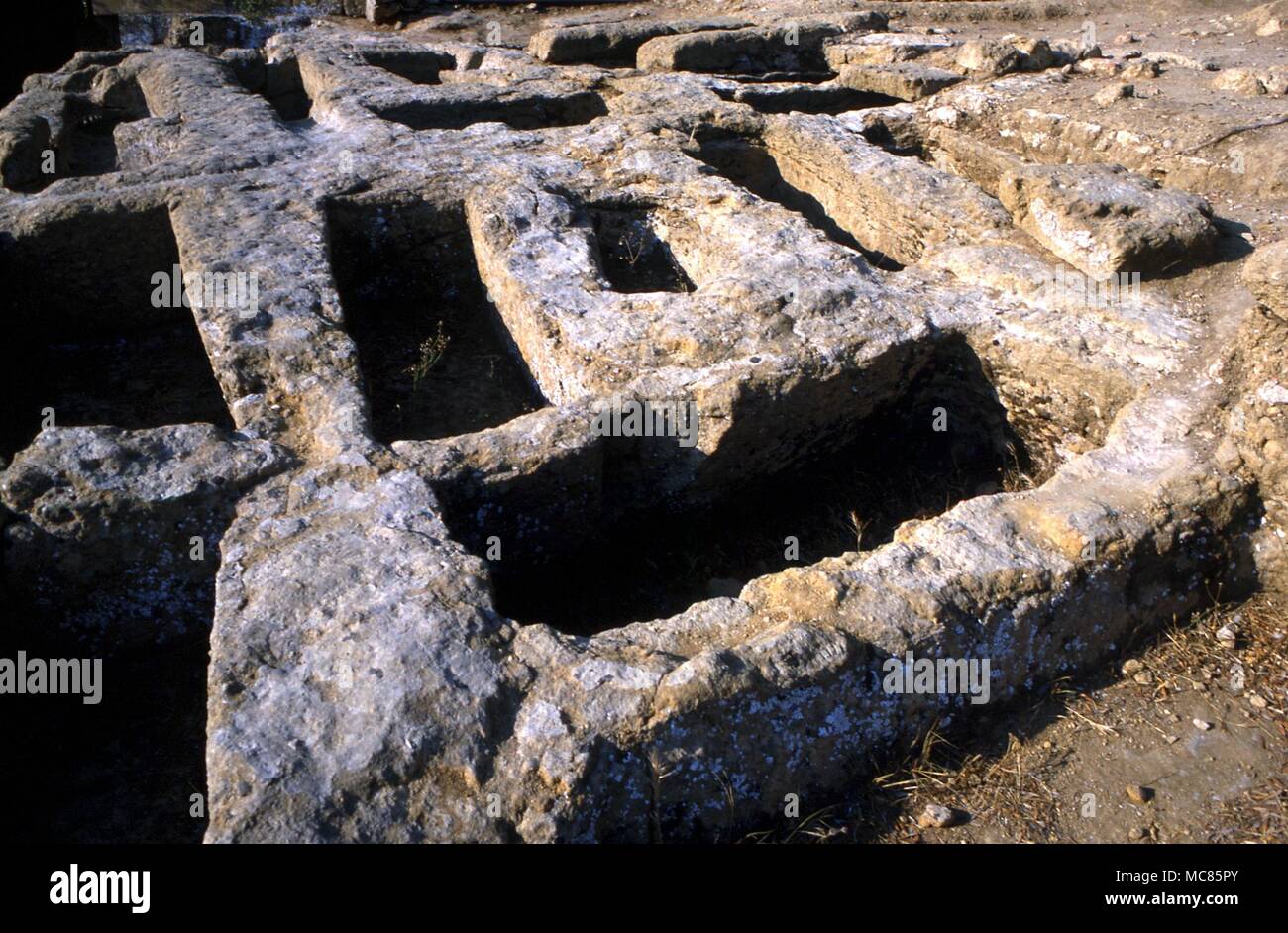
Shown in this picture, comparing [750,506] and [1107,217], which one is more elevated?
[1107,217]

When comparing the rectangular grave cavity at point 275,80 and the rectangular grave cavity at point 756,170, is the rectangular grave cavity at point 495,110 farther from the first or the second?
the rectangular grave cavity at point 275,80

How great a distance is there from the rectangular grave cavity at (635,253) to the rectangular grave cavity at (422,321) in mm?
738

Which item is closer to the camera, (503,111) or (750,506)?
(750,506)

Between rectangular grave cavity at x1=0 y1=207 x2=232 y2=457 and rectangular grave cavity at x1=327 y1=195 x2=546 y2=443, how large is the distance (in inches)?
33.4

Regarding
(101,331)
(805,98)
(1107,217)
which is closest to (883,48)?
(805,98)

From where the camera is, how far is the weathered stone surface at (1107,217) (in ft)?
15.5

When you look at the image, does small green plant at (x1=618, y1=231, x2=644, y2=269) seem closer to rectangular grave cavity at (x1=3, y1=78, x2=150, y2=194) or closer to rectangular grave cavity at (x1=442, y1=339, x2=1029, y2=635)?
rectangular grave cavity at (x1=442, y1=339, x2=1029, y2=635)

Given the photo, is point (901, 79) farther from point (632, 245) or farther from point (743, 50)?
point (632, 245)

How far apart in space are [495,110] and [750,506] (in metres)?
4.27

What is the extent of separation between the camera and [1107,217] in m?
4.90

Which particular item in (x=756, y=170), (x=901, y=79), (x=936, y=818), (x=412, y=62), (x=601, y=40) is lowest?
(x=936, y=818)

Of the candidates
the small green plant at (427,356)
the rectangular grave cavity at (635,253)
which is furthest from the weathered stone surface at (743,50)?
the small green plant at (427,356)

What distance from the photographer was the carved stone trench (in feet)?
9.22

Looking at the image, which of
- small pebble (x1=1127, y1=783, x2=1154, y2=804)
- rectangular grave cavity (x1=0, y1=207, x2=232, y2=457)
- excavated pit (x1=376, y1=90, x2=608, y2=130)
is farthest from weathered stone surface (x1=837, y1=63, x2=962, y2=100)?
small pebble (x1=1127, y1=783, x2=1154, y2=804)
